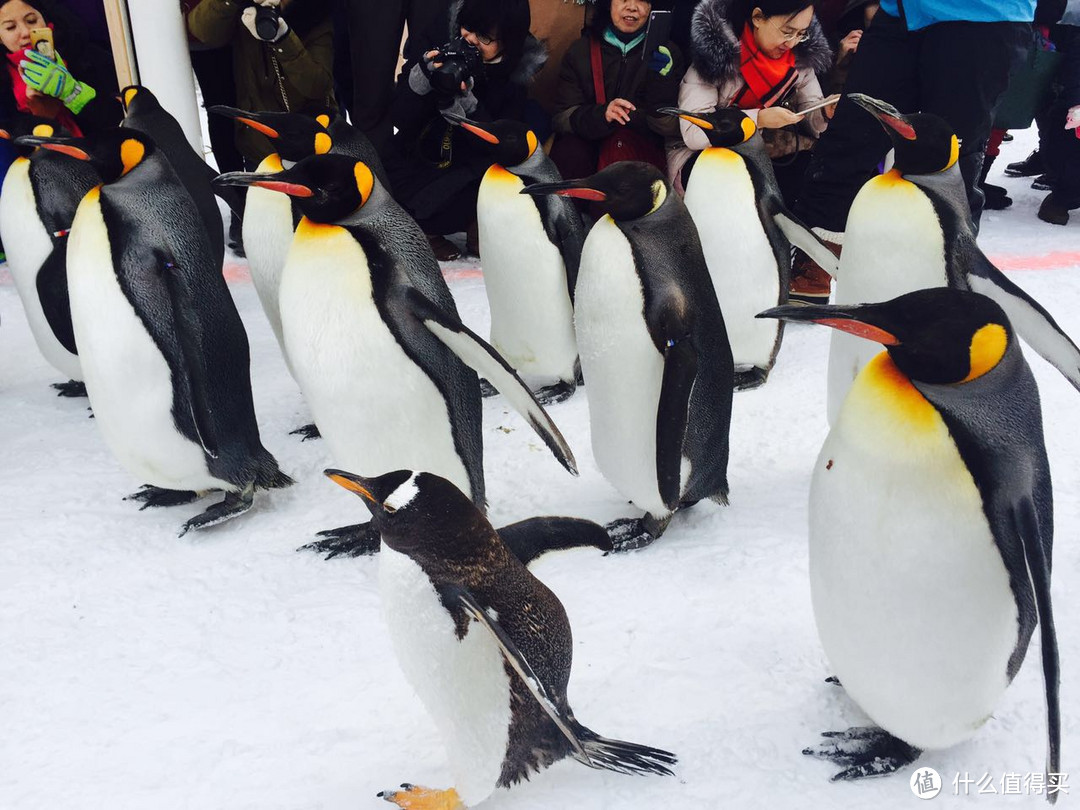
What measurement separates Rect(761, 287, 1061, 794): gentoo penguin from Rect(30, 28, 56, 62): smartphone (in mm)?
3365

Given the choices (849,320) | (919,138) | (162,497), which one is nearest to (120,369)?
(162,497)

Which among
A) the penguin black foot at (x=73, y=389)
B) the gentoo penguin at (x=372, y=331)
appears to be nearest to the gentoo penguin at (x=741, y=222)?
the gentoo penguin at (x=372, y=331)

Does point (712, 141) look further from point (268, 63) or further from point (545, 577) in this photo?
point (268, 63)

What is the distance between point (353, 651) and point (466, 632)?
615 millimetres

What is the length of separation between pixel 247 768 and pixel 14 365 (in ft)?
7.77

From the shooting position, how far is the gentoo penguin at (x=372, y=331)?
1881 millimetres

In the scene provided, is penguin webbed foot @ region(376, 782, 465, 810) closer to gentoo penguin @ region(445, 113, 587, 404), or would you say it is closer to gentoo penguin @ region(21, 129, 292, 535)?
gentoo penguin @ region(21, 129, 292, 535)

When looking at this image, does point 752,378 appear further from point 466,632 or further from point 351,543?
point 466,632

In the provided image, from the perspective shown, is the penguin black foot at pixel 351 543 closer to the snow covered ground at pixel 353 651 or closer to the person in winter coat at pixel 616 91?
the snow covered ground at pixel 353 651

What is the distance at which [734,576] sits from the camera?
78.1 inches

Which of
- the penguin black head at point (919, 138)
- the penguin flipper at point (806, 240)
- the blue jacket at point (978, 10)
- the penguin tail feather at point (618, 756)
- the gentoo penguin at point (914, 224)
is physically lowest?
the penguin tail feather at point (618, 756)

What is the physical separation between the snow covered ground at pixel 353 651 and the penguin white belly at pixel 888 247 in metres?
0.54

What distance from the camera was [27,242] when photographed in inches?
108

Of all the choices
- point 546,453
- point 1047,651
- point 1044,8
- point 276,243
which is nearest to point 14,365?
point 276,243
